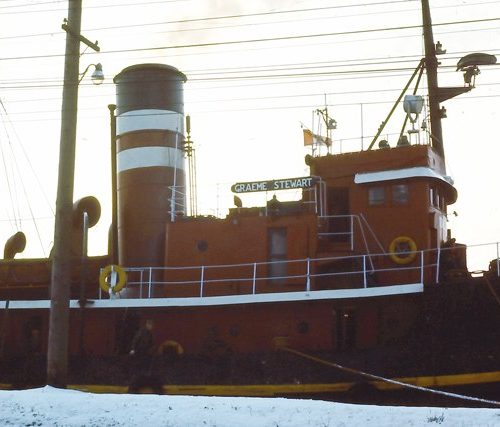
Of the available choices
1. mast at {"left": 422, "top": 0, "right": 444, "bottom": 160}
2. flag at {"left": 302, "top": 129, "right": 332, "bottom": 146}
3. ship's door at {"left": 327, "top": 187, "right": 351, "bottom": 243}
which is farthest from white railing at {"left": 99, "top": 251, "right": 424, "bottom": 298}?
mast at {"left": 422, "top": 0, "right": 444, "bottom": 160}

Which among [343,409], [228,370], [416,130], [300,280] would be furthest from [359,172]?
[343,409]

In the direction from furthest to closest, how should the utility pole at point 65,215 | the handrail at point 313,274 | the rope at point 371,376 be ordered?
the handrail at point 313,274
the utility pole at point 65,215
the rope at point 371,376

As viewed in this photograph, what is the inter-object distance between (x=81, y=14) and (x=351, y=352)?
8785 mm

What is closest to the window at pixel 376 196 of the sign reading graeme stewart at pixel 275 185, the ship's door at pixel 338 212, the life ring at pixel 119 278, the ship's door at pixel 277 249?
the ship's door at pixel 338 212

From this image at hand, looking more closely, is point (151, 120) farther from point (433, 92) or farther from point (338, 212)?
point (433, 92)

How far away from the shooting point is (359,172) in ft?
54.5

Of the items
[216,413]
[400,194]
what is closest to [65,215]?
[216,413]

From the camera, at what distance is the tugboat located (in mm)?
14055

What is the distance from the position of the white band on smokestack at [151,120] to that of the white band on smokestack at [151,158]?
592mm

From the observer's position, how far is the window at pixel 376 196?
53.8 ft

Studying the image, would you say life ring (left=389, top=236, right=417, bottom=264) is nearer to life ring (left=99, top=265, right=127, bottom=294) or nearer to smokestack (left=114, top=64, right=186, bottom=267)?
smokestack (left=114, top=64, right=186, bottom=267)

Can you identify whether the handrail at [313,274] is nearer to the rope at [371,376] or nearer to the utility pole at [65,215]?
the rope at [371,376]

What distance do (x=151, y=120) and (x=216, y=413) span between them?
11872 mm

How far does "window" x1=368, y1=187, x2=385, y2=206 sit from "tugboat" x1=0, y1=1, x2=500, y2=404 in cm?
3
